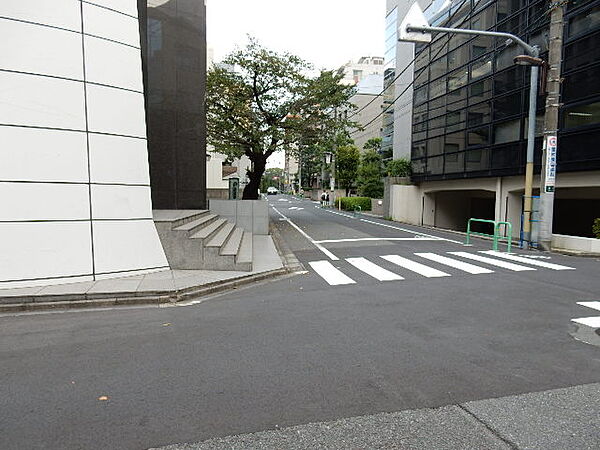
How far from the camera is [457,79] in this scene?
21984 mm

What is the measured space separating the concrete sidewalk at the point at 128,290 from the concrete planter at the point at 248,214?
27.0 ft

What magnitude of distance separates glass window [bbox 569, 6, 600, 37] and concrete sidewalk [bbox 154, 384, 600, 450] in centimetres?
1495

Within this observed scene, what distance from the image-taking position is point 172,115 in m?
12.9

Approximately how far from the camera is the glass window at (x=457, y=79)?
2128cm

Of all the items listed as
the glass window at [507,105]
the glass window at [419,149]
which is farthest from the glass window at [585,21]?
the glass window at [419,149]

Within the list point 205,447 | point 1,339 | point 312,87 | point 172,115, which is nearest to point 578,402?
point 205,447

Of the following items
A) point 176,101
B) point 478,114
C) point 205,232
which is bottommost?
point 205,232

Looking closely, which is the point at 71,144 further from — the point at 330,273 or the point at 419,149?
the point at 419,149

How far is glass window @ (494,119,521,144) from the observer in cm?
1748

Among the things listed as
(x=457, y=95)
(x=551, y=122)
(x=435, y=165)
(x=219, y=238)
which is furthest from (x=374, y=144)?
(x=219, y=238)

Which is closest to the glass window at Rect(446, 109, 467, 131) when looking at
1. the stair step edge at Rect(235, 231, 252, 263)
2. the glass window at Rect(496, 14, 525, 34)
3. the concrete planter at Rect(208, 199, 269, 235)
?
the glass window at Rect(496, 14, 525, 34)

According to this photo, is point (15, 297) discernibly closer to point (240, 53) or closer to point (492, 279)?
point (492, 279)

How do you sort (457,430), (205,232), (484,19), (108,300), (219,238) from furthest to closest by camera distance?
(484,19) < (219,238) < (205,232) < (108,300) < (457,430)

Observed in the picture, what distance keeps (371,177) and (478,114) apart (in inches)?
824
